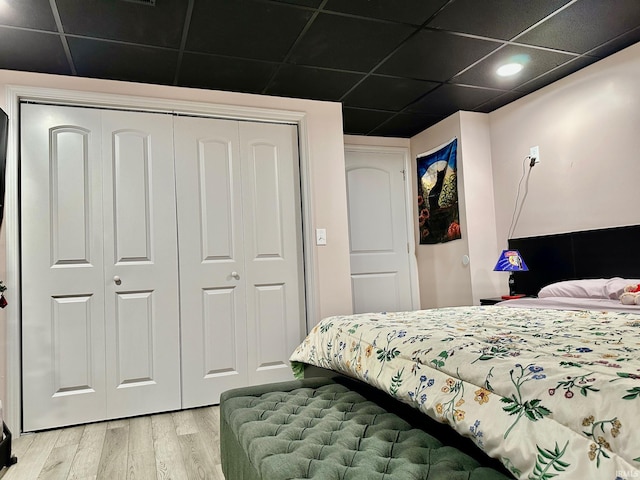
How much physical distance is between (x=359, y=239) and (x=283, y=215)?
1.24 metres

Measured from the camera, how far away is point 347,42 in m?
2.65

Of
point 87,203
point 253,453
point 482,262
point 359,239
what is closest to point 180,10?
point 87,203

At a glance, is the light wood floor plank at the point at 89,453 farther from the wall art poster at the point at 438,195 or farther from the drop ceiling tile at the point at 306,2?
the wall art poster at the point at 438,195

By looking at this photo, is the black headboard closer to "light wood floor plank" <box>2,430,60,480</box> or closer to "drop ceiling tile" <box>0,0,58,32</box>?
"light wood floor plank" <box>2,430,60,480</box>

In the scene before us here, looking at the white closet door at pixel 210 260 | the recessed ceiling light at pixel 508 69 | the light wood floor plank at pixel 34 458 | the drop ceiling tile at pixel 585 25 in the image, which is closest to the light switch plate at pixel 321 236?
the white closet door at pixel 210 260

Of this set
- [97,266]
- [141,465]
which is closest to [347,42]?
[97,266]

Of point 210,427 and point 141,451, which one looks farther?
point 210,427

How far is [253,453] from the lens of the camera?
1.30 metres

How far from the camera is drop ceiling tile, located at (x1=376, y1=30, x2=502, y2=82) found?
2.67 m

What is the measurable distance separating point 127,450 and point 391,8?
2.65 meters

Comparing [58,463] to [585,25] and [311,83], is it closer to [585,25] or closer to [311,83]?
[311,83]

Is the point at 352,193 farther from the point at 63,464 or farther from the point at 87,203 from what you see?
the point at 63,464

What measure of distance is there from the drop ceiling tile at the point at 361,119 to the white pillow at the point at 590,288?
1940 mm

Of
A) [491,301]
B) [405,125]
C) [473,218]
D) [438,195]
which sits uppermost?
[405,125]
